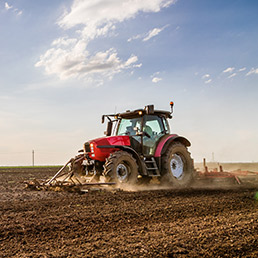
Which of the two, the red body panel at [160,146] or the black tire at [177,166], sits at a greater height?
the red body panel at [160,146]

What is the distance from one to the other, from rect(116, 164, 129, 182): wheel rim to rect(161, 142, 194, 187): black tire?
4.72ft

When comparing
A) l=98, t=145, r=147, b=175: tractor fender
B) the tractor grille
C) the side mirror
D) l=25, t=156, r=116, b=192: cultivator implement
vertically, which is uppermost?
the side mirror

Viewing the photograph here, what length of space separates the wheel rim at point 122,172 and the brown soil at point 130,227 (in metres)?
1.45

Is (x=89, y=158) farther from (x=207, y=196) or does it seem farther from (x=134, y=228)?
(x=134, y=228)

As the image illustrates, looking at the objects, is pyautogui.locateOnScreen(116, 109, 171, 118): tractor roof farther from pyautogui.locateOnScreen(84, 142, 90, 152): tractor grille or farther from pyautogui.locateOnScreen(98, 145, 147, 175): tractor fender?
pyautogui.locateOnScreen(84, 142, 90, 152): tractor grille

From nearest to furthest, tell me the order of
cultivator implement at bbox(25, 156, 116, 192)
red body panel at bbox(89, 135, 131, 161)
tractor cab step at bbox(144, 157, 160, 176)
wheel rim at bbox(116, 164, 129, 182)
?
cultivator implement at bbox(25, 156, 116, 192) < wheel rim at bbox(116, 164, 129, 182) < red body panel at bbox(89, 135, 131, 161) < tractor cab step at bbox(144, 157, 160, 176)

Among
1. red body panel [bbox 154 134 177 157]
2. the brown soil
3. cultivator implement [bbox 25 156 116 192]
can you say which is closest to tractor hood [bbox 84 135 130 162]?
cultivator implement [bbox 25 156 116 192]

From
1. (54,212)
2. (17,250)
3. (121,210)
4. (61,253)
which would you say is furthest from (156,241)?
(54,212)

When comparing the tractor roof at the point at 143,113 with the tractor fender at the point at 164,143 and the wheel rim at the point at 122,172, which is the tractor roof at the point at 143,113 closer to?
the tractor fender at the point at 164,143

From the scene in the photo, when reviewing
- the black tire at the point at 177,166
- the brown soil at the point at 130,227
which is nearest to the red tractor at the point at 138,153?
the black tire at the point at 177,166

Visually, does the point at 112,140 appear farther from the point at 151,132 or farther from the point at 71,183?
the point at 71,183

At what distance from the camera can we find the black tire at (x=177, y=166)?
1027 centimetres

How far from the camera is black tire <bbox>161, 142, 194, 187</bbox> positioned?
1027 cm

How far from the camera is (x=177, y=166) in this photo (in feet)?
36.7
